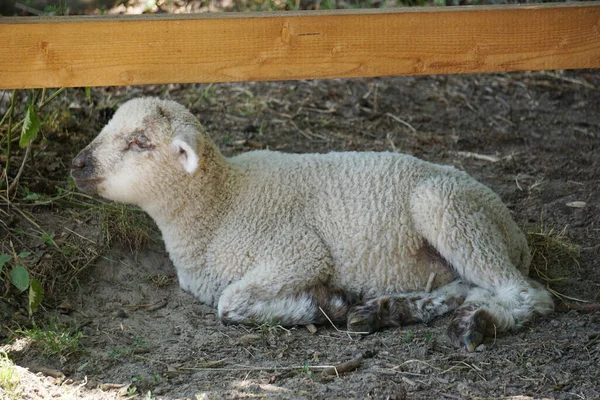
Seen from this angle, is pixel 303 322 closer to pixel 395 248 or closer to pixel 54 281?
pixel 395 248

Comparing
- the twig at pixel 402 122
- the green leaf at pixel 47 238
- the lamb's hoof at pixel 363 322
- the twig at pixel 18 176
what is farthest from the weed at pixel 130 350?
the twig at pixel 402 122

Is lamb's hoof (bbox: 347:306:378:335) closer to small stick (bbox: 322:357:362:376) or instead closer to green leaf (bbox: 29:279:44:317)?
small stick (bbox: 322:357:362:376)

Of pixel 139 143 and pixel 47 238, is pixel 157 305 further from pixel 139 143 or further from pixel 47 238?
pixel 139 143

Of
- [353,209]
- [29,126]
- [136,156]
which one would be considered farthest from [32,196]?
[353,209]

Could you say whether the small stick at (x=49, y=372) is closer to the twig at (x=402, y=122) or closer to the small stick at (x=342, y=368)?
the small stick at (x=342, y=368)

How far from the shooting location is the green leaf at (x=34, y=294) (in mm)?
4352

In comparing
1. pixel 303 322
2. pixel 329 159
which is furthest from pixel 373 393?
pixel 329 159

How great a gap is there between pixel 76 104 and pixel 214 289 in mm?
2506

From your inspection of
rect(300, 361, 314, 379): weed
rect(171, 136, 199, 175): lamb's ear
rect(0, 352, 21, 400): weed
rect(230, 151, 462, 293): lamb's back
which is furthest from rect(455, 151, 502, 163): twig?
rect(0, 352, 21, 400): weed

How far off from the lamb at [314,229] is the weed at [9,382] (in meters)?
1.24

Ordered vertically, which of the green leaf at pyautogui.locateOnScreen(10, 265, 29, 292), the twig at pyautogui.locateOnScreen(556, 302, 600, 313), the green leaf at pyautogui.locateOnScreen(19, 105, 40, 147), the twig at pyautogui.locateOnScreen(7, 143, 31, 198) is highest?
the green leaf at pyautogui.locateOnScreen(19, 105, 40, 147)

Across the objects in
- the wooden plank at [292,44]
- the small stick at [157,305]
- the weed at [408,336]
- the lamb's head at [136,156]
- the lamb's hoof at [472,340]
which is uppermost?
the wooden plank at [292,44]

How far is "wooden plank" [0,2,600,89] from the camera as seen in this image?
12.9 ft

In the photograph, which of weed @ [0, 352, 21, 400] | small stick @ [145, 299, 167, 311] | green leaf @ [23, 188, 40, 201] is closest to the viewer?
weed @ [0, 352, 21, 400]
